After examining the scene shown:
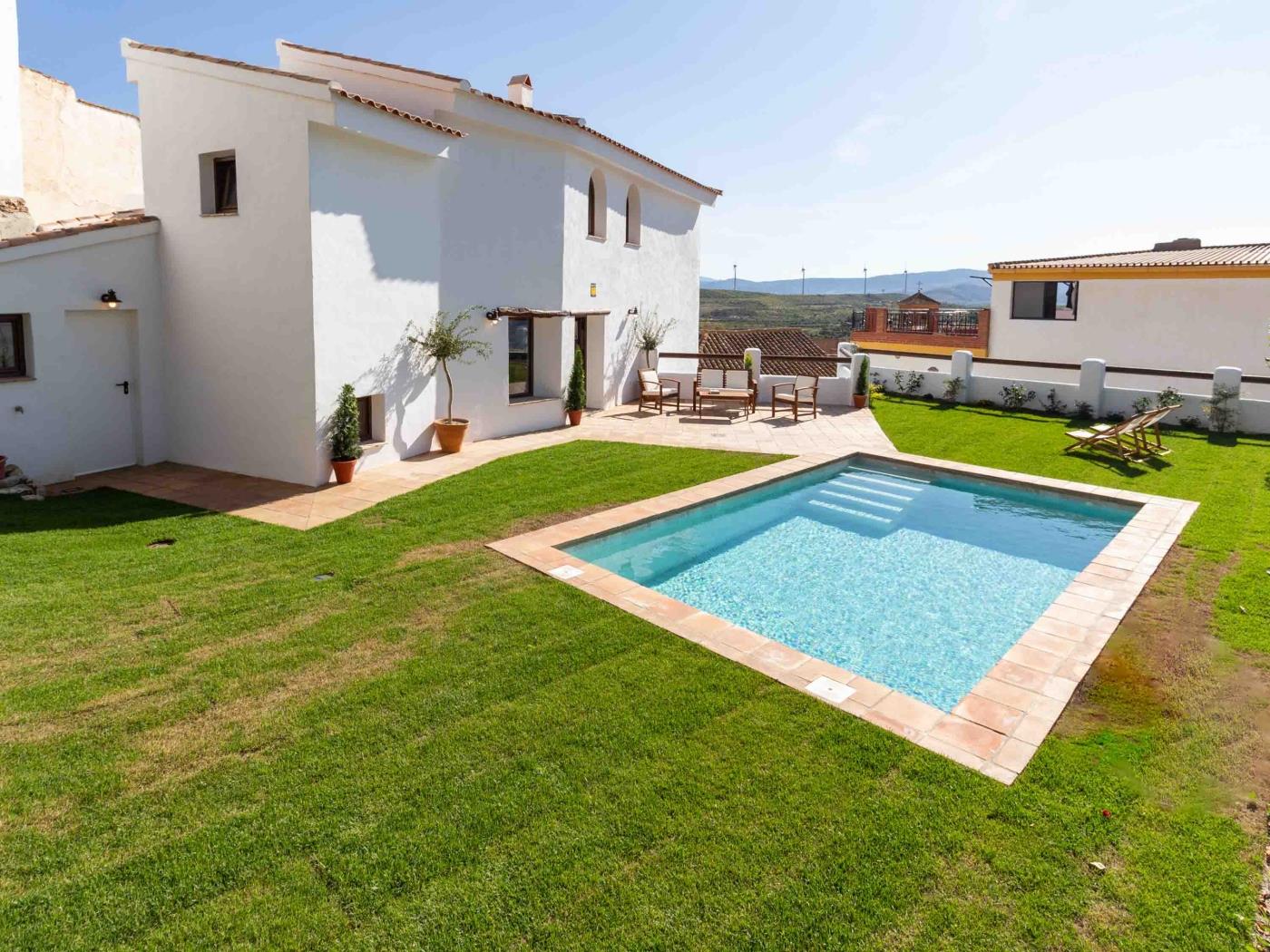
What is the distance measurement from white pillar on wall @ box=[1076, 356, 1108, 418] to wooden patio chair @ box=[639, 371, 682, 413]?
917 centimetres

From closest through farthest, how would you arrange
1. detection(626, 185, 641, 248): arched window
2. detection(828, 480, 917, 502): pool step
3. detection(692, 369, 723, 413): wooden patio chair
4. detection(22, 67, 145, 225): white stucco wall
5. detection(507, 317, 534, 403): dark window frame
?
detection(828, 480, 917, 502): pool step, detection(22, 67, 145, 225): white stucco wall, detection(507, 317, 534, 403): dark window frame, detection(692, 369, 723, 413): wooden patio chair, detection(626, 185, 641, 248): arched window

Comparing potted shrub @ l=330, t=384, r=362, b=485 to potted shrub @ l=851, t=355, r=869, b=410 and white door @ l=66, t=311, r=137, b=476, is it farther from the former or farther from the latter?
potted shrub @ l=851, t=355, r=869, b=410

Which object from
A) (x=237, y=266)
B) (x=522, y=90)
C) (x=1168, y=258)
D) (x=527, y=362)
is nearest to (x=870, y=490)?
(x=527, y=362)

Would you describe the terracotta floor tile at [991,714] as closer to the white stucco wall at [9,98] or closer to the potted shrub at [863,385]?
the white stucco wall at [9,98]

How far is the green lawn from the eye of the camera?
351cm

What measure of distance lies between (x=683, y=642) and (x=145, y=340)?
1044 centimetres

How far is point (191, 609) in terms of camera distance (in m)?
6.89

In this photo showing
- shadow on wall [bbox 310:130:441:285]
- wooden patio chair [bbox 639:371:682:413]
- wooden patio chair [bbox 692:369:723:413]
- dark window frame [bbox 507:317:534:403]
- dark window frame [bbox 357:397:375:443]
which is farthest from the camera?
wooden patio chair [bbox 692:369:723:413]

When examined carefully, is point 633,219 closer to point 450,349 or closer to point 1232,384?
point 450,349

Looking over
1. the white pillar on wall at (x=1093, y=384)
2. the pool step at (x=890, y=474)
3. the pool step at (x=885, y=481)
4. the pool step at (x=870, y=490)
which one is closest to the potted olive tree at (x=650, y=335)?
the pool step at (x=890, y=474)

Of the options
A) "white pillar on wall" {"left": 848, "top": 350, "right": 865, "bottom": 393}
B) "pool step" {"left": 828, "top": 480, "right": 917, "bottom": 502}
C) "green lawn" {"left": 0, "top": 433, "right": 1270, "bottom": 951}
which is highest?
"white pillar on wall" {"left": 848, "top": 350, "right": 865, "bottom": 393}

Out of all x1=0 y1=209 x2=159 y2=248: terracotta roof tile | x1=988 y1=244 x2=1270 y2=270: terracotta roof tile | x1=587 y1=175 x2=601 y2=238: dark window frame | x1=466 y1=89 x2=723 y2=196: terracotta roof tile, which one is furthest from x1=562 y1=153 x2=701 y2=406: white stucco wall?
x1=988 y1=244 x2=1270 y2=270: terracotta roof tile

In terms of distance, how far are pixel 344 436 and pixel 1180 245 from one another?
3079 centimetres

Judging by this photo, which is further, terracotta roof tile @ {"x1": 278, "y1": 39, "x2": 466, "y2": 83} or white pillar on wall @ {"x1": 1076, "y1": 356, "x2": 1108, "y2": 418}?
white pillar on wall @ {"x1": 1076, "y1": 356, "x2": 1108, "y2": 418}
